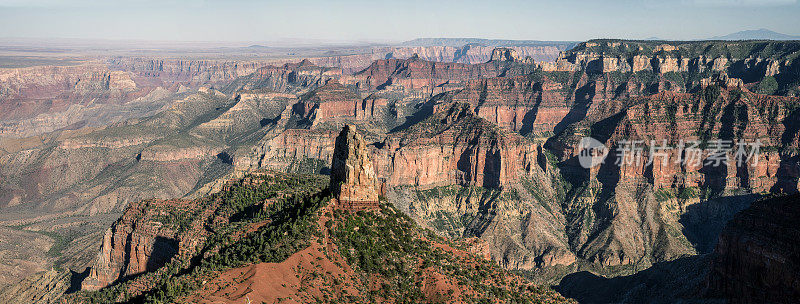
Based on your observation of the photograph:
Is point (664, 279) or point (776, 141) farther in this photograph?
point (776, 141)

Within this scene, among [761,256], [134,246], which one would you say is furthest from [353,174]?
[761,256]

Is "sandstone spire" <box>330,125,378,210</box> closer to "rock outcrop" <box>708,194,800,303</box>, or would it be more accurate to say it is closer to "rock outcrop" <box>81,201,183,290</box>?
"rock outcrop" <box>81,201,183,290</box>

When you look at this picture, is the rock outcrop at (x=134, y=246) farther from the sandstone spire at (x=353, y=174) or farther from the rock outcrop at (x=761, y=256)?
the rock outcrop at (x=761, y=256)

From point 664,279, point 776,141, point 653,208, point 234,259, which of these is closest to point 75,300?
point 234,259

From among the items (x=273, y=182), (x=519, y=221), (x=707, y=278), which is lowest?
(x=519, y=221)

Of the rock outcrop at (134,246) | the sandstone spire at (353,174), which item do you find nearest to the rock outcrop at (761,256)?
the sandstone spire at (353,174)

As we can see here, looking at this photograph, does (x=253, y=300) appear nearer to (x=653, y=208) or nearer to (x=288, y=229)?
(x=288, y=229)

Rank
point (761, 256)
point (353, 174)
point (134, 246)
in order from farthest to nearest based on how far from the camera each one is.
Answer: point (134, 246)
point (761, 256)
point (353, 174)

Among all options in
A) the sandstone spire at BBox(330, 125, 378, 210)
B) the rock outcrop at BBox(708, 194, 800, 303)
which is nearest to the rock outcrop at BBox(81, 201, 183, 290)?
the sandstone spire at BBox(330, 125, 378, 210)

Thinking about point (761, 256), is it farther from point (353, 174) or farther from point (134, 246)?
point (134, 246)
